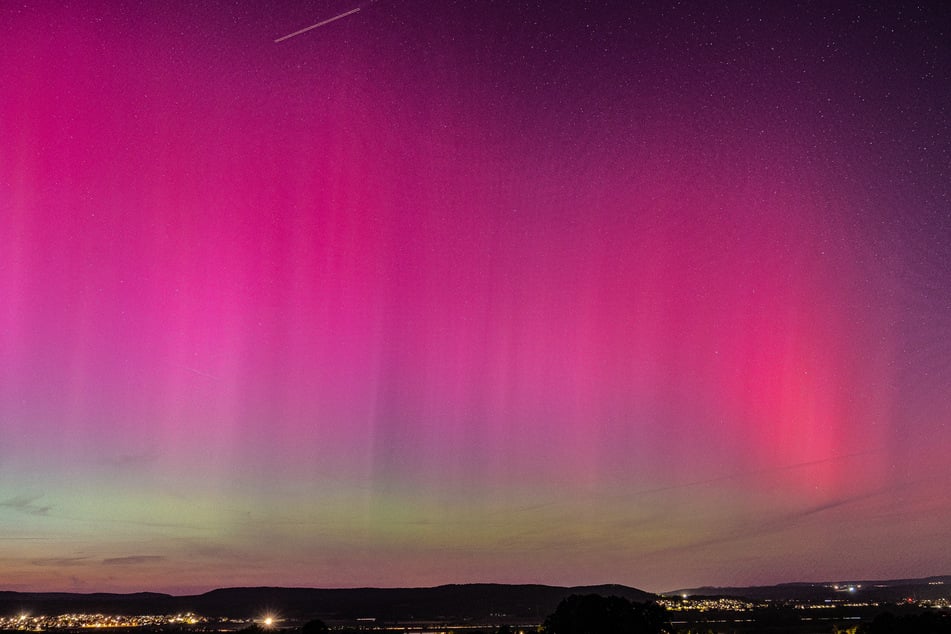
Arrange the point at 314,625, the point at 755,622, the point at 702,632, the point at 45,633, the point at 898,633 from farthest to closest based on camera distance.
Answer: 1. the point at 755,622
2. the point at 45,633
3. the point at 702,632
4. the point at 314,625
5. the point at 898,633

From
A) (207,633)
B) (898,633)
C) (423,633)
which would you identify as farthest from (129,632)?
(898,633)

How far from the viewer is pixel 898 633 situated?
82.4 meters

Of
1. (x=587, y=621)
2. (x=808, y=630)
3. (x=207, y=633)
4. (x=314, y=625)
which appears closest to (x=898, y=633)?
(x=587, y=621)

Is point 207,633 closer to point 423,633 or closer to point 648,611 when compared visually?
point 423,633

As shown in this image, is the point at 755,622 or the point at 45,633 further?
the point at 755,622

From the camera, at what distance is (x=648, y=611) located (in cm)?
8638

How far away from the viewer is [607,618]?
8238cm

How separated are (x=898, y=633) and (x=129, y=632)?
7105 inches

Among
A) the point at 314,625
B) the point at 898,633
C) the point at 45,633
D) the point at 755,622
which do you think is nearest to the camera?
the point at 898,633

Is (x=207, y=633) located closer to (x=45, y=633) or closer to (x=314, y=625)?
(x=45, y=633)

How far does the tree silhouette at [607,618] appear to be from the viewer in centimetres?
8138

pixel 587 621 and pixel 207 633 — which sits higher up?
pixel 587 621

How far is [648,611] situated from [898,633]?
2525 cm

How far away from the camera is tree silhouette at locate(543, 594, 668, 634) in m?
81.4
